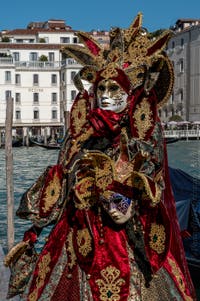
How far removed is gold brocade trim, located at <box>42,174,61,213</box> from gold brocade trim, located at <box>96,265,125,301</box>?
1.43 ft

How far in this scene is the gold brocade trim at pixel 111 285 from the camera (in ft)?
7.70

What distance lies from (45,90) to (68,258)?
37.4 metres

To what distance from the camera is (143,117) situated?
244cm

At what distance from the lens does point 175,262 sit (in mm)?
2545

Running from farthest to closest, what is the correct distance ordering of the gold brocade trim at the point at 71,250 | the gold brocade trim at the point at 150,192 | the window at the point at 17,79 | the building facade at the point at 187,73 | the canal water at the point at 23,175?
1. the building facade at the point at 187,73
2. the window at the point at 17,79
3. the canal water at the point at 23,175
4. the gold brocade trim at the point at 71,250
5. the gold brocade trim at the point at 150,192

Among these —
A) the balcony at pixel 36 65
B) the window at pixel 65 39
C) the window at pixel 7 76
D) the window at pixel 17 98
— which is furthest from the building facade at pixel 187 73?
the window at pixel 7 76

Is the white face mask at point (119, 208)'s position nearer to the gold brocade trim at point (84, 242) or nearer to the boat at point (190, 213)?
the gold brocade trim at point (84, 242)

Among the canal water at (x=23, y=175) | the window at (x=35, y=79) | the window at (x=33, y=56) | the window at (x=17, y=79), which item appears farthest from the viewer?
the window at (x=33, y=56)

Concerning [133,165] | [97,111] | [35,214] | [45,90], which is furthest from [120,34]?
[45,90]

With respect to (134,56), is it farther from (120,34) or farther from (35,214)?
(35,214)

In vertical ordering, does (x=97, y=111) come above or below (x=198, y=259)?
above

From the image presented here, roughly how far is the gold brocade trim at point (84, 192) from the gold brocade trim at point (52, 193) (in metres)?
0.23

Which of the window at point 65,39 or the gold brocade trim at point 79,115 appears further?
the window at point 65,39

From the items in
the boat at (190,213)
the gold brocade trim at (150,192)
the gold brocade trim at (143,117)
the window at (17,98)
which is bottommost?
the boat at (190,213)
